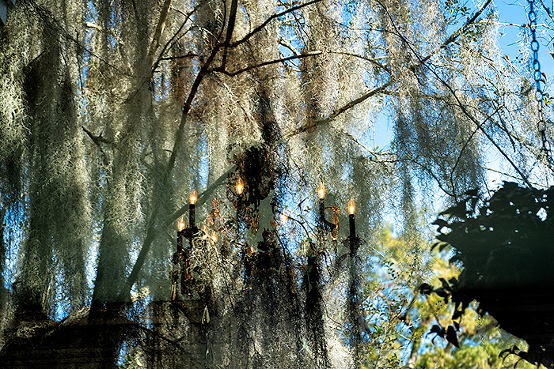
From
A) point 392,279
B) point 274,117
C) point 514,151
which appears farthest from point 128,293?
point 392,279

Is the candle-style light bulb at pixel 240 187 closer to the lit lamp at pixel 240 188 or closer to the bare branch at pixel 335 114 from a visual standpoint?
the lit lamp at pixel 240 188

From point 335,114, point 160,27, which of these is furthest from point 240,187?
point 335,114

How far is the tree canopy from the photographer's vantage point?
1.63 meters

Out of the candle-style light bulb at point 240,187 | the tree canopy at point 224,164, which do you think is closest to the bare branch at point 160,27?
the tree canopy at point 224,164

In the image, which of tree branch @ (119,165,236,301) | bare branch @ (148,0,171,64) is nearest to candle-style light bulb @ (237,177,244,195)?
tree branch @ (119,165,236,301)

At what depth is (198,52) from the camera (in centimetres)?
218

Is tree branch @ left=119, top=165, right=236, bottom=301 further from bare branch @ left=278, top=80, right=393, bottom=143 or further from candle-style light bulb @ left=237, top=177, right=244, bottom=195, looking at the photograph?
bare branch @ left=278, top=80, right=393, bottom=143

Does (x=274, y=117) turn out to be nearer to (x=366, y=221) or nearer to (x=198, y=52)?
(x=198, y=52)

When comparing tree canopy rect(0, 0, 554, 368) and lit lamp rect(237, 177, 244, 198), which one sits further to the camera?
lit lamp rect(237, 177, 244, 198)

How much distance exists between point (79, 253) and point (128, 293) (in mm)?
206

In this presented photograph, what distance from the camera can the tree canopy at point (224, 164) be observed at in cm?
163

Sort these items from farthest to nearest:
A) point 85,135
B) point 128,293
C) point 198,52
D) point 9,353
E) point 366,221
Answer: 1. point 366,221
2. point 198,52
3. point 85,135
4. point 128,293
5. point 9,353

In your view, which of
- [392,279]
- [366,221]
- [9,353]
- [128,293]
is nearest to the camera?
[9,353]

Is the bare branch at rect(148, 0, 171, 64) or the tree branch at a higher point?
the bare branch at rect(148, 0, 171, 64)
